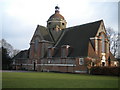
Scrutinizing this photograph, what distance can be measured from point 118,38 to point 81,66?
18.3 meters

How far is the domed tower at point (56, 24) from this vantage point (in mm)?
53766

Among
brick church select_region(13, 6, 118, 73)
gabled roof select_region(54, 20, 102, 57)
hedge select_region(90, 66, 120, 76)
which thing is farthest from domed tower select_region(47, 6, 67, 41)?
hedge select_region(90, 66, 120, 76)

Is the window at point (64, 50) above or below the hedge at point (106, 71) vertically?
above

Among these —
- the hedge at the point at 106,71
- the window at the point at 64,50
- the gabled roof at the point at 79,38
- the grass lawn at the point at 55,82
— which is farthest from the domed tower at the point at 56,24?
the grass lawn at the point at 55,82

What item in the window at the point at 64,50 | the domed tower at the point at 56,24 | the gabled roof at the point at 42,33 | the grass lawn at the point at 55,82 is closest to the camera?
the grass lawn at the point at 55,82

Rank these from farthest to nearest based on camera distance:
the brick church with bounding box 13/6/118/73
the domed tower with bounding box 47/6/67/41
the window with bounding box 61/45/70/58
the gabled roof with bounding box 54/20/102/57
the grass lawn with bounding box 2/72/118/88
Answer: the domed tower with bounding box 47/6/67/41 → the window with bounding box 61/45/70/58 → the gabled roof with bounding box 54/20/102/57 → the brick church with bounding box 13/6/118/73 → the grass lawn with bounding box 2/72/118/88

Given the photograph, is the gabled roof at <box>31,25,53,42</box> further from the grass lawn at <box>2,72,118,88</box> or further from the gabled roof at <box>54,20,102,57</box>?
the grass lawn at <box>2,72,118,88</box>

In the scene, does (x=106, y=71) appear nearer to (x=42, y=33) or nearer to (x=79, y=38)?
(x=79, y=38)

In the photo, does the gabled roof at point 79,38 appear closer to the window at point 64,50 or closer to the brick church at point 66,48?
the brick church at point 66,48

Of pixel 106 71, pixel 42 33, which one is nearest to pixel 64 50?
pixel 42 33

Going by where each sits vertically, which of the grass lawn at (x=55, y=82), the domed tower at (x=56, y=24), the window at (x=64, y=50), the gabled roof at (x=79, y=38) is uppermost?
the domed tower at (x=56, y=24)

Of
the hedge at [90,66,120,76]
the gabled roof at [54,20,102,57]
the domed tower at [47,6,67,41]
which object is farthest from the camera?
the domed tower at [47,6,67,41]

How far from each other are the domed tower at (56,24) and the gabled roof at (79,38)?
337 centimetres

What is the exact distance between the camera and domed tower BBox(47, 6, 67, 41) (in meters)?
53.8
